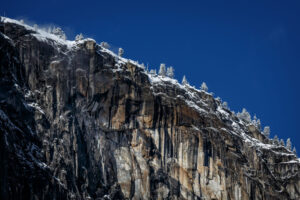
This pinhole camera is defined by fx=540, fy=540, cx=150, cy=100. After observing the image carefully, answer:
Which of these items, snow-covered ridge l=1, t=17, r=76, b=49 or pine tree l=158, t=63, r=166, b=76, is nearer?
snow-covered ridge l=1, t=17, r=76, b=49

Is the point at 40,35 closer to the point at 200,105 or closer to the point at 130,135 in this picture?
the point at 130,135

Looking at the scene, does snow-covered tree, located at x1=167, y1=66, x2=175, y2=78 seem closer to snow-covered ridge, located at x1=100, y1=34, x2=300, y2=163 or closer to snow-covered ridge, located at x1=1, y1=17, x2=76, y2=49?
snow-covered ridge, located at x1=100, y1=34, x2=300, y2=163

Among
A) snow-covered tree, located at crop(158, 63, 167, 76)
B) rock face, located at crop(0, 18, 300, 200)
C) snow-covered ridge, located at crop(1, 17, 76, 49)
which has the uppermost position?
snow-covered tree, located at crop(158, 63, 167, 76)

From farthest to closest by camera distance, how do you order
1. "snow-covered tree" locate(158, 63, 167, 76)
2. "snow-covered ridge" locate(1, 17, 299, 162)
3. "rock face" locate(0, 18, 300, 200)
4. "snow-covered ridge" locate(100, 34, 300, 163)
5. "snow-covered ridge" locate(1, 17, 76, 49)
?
"snow-covered tree" locate(158, 63, 167, 76) < "snow-covered ridge" locate(100, 34, 300, 163) < "snow-covered ridge" locate(1, 17, 299, 162) < "snow-covered ridge" locate(1, 17, 76, 49) < "rock face" locate(0, 18, 300, 200)

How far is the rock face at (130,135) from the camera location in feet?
358

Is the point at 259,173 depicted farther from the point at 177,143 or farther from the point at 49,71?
the point at 49,71

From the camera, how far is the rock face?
358ft

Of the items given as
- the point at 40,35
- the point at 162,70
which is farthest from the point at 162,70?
the point at 40,35

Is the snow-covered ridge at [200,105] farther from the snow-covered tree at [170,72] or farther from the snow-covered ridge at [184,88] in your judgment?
the snow-covered tree at [170,72]

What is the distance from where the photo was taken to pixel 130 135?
122 metres

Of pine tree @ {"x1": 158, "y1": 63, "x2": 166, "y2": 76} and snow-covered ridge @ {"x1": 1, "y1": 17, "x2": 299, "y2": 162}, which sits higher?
pine tree @ {"x1": 158, "y1": 63, "x2": 166, "y2": 76}

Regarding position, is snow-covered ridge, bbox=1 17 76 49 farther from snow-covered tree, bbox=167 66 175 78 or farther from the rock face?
snow-covered tree, bbox=167 66 175 78

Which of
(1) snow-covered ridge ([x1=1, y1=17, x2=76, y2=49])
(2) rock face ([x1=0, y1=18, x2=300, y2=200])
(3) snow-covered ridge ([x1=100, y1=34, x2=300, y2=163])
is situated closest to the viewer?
(2) rock face ([x1=0, y1=18, x2=300, y2=200])

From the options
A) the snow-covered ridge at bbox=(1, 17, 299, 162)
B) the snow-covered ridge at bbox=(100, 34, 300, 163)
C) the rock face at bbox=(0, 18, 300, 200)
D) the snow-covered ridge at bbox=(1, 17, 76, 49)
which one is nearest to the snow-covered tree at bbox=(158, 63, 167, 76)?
the snow-covered ridge at bbox=(1, 17, 299, 162)
